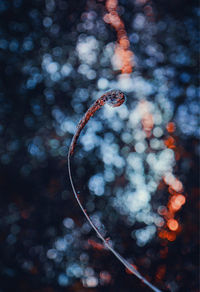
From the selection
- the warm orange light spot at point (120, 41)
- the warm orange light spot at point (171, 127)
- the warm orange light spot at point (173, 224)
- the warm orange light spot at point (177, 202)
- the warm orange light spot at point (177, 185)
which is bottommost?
the warm orange light spot at point (173, 224)

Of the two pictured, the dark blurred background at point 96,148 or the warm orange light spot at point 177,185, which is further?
the warm orange light spot at point 177,185

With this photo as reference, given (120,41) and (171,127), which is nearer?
(120,41)

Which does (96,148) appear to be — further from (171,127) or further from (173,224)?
(173,224)

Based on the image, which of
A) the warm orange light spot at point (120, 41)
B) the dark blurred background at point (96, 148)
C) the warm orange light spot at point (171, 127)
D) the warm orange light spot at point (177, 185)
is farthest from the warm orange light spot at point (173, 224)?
the warm orange light spot at point (120, 41)

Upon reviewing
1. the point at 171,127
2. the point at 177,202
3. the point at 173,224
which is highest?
the point at 171,127

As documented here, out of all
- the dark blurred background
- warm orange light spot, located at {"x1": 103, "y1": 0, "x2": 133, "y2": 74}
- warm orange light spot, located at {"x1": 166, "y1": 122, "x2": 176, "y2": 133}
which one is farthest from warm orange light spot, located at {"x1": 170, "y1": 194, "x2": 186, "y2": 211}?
warm orange light spot, located at {"x1": 103, "y1": 0, "x2": 133, "y2": 74}

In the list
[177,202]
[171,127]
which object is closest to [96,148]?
[171,127]

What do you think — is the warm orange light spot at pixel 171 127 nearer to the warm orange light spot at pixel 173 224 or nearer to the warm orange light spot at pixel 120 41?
the warm orange light spot at pixel 120 41

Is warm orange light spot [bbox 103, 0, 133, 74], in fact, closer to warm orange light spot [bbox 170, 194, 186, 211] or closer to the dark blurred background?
the dark blurred background

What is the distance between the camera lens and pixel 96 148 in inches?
57.6

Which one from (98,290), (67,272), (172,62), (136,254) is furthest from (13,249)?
(172,62)

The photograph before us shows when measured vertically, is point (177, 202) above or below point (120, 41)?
below

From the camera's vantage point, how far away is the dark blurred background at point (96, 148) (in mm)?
1316

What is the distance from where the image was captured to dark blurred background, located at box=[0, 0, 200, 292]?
1.32 metres
